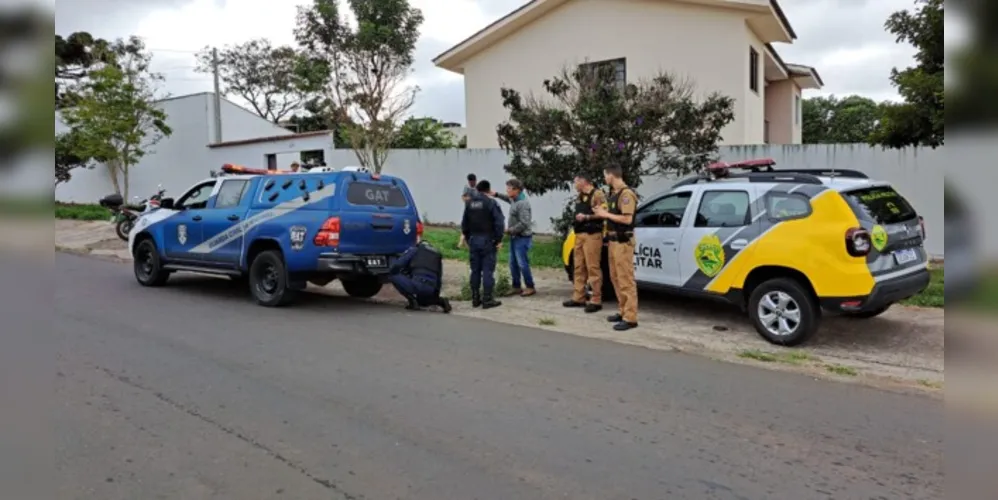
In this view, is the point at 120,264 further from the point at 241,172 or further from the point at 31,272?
the point at 31,272

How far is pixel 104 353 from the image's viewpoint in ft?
21.4

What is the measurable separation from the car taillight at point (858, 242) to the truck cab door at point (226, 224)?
7495 millimetres

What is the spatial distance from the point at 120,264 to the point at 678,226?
1176 cm

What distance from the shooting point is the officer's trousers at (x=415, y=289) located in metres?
9.24

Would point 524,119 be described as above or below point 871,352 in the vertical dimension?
above

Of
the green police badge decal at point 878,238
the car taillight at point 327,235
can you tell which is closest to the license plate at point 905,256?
the green police badge decal at point 878,238

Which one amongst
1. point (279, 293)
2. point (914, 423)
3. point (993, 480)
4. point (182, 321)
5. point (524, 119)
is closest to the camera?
point (993, 480)

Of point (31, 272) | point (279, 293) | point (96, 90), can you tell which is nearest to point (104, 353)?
point (279, 293)

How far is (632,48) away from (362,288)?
36.5 ft

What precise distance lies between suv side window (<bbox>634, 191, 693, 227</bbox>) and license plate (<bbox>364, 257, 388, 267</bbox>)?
11.1ft

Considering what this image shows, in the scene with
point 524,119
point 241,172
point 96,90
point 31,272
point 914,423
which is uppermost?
point 96,90

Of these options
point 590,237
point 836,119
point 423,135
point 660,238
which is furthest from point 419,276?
point 836,119

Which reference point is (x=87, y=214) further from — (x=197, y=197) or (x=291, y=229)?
(x=291, y=229)

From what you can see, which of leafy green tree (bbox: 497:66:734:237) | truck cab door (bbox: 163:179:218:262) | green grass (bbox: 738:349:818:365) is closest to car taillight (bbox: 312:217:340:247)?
truck cab door (bbox: 163:179:218:262)
